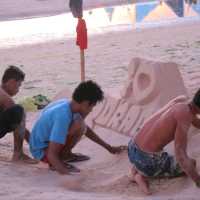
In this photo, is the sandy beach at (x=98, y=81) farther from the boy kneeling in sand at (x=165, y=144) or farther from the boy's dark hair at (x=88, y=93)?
the boy's dark hair at (x=88, y=93)

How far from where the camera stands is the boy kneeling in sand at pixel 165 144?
4164mm

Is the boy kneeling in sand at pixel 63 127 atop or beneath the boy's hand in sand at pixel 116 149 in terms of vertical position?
atop

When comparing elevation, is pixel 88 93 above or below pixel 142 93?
Answer: above

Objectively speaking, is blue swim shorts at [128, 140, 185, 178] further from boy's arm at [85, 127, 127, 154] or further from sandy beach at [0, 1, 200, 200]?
boy's arm at [85, 127, 127, 154]

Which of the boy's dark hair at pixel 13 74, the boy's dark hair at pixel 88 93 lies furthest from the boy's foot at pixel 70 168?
the boy's dark hair at pixel 13 74

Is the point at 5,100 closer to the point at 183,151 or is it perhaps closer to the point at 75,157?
the point at 75,157

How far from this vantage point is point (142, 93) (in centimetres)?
585

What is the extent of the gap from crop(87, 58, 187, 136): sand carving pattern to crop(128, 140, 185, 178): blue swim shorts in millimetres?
1218

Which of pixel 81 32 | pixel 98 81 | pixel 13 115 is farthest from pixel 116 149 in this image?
pixel 98 81

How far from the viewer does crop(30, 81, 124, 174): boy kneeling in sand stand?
15.8ft

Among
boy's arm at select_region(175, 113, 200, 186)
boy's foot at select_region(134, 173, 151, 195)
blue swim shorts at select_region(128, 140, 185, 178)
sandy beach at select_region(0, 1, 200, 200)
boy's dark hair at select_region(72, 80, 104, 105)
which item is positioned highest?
boy's dark hair at select_region(72, 80, 104, 105)

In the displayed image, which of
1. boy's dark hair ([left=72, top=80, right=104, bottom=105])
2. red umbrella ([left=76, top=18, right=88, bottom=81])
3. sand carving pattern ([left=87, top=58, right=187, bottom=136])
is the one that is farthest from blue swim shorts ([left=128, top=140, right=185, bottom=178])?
red umbrella ([left=76, top=18, right=88, bottom=81])

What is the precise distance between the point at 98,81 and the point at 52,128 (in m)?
4.33

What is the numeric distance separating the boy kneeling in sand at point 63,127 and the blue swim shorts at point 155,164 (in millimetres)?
545
